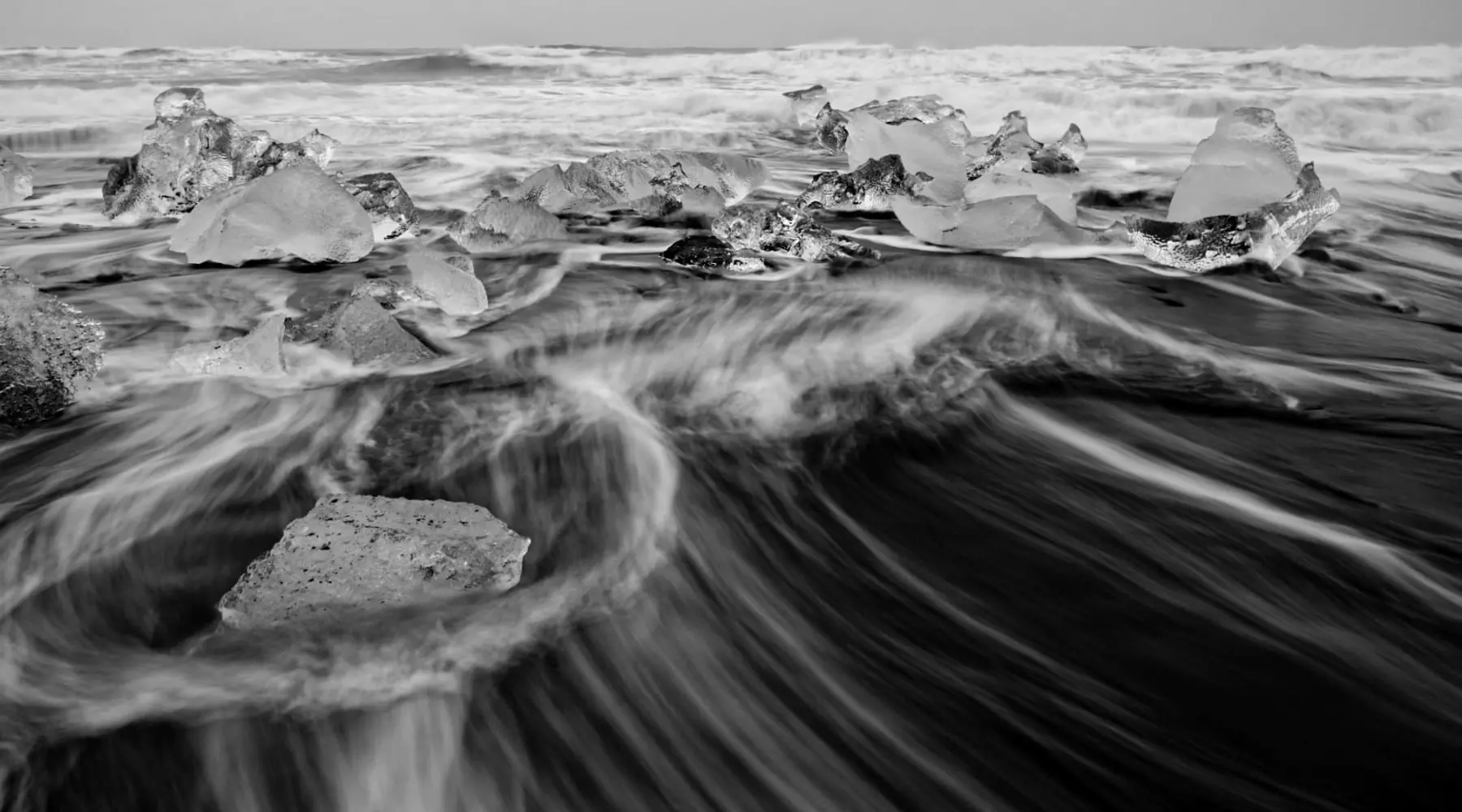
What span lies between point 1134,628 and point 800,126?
7239mm

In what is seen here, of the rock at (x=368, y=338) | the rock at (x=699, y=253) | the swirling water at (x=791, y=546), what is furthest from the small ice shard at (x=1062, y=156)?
the rock at (x=368, y=338)

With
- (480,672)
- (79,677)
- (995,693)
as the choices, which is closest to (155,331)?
(79,677)

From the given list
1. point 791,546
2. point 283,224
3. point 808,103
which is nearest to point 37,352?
point 283,224

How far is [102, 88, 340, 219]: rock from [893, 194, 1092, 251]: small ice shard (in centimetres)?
256

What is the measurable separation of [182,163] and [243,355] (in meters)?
2.20

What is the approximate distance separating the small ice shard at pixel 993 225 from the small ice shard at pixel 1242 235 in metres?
0.29

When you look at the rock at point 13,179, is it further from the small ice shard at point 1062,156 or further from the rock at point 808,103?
the rock at point 808,103

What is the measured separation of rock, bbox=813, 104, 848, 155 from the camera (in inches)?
241

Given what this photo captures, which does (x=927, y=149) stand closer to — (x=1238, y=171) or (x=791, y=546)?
(x=1238, y=171)

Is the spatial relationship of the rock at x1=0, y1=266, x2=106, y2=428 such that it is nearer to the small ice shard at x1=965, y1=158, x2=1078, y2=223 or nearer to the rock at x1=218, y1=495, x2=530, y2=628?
the rock at x1=218, y1=495, x2=530, y2=628

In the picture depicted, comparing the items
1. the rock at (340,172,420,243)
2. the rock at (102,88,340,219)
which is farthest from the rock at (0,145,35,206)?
the rock at (340,172,420,243)

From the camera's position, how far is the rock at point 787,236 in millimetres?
2949

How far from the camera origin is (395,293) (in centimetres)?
242

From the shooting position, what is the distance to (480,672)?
1.04m
